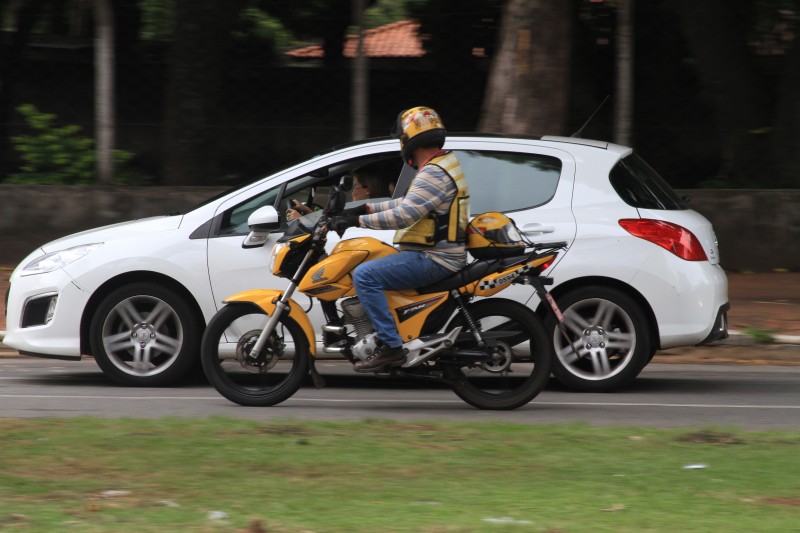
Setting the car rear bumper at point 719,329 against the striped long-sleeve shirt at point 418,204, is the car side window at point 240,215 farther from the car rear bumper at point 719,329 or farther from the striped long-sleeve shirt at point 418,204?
the car rear bumper at point 719,329

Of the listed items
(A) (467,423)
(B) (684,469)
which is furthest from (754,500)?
(A) (467,423)

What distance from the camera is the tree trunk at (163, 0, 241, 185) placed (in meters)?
14.7

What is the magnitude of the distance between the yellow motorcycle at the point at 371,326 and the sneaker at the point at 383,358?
3cm

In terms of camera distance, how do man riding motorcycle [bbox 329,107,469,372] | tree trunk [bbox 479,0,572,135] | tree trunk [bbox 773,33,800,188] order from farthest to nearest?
tree trunk [bbox 773,33,800,188], tree trunk [bbox 479,0,572,135], man riding motorcycle [bbox 329,107,469,372]

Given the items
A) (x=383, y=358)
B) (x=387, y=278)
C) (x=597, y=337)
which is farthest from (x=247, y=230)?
(x=597, y=337)

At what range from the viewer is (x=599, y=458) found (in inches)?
235

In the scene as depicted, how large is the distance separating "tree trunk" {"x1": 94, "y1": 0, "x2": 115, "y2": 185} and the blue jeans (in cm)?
779

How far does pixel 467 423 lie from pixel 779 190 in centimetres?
850

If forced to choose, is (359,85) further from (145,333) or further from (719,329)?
(719,329)

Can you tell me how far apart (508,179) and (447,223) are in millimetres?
1170

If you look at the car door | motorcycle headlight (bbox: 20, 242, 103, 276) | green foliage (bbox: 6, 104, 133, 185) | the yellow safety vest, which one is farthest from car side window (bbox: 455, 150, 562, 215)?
green foliage (bbox: 6, 104, 133, 185)

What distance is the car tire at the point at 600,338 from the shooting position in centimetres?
819

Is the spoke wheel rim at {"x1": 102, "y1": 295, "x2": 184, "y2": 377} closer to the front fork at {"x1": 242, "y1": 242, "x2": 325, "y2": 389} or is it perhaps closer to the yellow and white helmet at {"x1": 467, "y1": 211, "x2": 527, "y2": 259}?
the front fork at {"x1": 242, "y1": 242, "x2": 325, "y2": 389}

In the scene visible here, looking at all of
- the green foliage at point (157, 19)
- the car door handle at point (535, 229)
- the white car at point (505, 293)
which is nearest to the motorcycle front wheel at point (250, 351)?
the white car at point (505, 293)
